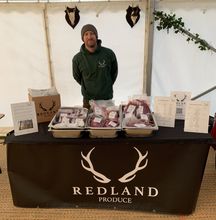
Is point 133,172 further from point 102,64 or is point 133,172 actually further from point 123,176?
point 102,64

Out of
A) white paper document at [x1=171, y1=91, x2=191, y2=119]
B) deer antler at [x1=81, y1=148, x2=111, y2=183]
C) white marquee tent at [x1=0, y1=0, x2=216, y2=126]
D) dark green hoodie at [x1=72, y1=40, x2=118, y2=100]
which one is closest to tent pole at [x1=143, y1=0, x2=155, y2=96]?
white marquee tent at [x1=0, y1=0, x2=216, y2=126]

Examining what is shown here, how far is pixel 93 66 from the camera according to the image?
2373mm

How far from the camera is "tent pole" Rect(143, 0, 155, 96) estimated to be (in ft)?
8.29

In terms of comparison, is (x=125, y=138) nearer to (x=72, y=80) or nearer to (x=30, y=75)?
(x=72, y=80)

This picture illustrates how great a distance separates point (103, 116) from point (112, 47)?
4.19ft

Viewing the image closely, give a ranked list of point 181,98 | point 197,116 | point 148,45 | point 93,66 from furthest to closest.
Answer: point 148,45
point 93,66
point 181,98
point 197,116

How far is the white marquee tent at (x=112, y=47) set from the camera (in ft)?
8.38

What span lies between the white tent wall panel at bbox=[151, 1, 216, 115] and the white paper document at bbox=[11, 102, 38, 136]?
160 cm

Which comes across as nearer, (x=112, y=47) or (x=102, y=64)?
(x=102, y=64)

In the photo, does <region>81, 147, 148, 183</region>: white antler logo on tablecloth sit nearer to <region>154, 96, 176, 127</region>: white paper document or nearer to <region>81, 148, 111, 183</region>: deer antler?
<region>81, 148, 111, 183</region>: deer antler

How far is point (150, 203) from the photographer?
70.7 inches

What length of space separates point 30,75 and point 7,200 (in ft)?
4.59

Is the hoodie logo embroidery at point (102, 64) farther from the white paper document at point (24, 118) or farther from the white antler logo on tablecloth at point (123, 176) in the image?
the white antler logo on tablecloth at point (123, 176)

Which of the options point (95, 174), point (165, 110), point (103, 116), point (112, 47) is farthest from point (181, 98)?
point (112, 47)
